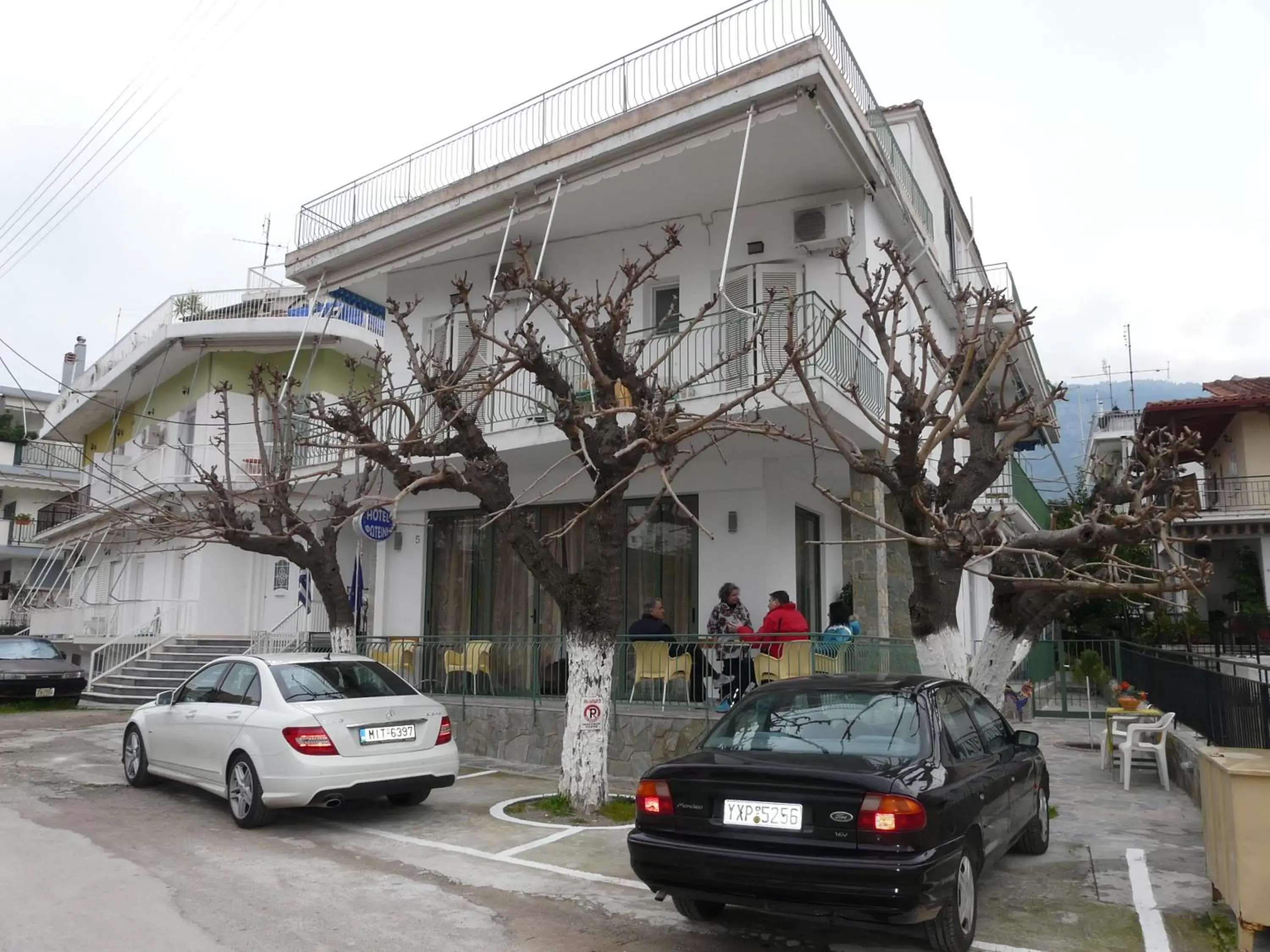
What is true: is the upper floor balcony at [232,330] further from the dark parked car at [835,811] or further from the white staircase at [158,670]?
the dark parked car at [835,811]

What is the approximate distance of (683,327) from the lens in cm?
1328

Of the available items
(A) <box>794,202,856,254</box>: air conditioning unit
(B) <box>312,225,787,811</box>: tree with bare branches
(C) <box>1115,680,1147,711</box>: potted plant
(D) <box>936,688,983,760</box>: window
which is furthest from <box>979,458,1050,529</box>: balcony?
(D) <box>936,688,983,760</box>: window

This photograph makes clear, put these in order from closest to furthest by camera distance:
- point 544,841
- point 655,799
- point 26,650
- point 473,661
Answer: point 655,799 → point 544,841 → point 473,661 → point 26,650

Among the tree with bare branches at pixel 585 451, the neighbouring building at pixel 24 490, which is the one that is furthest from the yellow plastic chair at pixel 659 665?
the neighbouring building at pixel 24 490

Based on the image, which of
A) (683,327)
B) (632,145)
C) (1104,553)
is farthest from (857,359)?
(1104,553)

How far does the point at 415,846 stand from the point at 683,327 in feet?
26.6

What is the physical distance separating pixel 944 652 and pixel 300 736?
5430mm

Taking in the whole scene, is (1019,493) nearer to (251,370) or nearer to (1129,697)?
(1129,697)

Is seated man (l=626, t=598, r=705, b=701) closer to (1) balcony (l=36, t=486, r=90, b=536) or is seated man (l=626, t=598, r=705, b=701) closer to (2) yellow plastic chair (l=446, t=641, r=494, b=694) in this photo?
(2) yellow plastic chair (l=446, t=641, r=494, b=694)

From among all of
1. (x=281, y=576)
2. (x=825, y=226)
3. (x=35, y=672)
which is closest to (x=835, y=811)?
(x=825, y=226)

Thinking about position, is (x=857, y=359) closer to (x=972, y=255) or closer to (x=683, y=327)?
(x=683, y=327)

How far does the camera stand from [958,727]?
576 cm

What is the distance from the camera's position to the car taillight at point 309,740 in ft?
25.2

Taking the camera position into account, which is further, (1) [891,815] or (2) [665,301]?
(2) [665,301]
